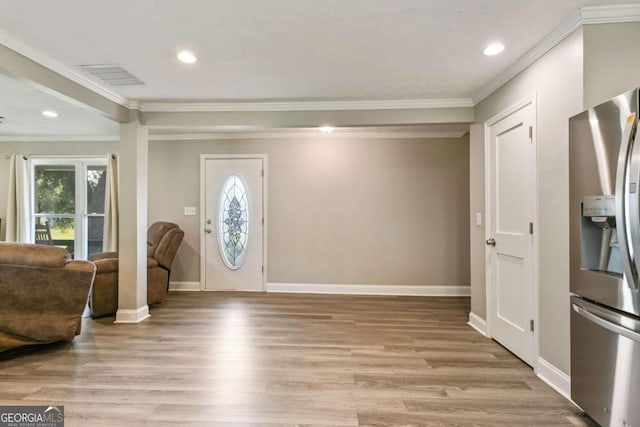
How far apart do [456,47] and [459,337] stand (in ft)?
8.38

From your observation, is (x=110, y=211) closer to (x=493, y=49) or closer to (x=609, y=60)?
(x=493, y=49)

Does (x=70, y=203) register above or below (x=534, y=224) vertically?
above

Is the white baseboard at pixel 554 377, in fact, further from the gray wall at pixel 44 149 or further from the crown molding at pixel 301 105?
the gray wall at pixel 44 149

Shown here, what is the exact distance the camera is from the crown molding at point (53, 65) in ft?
7.07

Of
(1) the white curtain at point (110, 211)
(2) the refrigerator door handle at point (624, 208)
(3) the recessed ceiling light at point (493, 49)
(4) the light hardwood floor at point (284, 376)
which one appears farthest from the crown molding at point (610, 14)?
(1) the white curtain at point (110, 211)

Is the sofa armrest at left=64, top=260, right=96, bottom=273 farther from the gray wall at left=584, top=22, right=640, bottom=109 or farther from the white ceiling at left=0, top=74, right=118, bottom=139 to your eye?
the gray wall at left=584, top=22, right=640, bottom=109

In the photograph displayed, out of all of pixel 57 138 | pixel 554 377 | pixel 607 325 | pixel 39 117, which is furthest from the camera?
pixel 57 138

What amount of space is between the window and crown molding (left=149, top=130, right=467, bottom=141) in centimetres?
133

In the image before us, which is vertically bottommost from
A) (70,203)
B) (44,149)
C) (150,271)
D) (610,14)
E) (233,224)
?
(150,271)

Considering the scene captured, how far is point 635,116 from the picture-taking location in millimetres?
1421

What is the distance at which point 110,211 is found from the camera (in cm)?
473

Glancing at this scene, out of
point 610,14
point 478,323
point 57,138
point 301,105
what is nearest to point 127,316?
point 301,105

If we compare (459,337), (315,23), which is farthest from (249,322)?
(315,23)

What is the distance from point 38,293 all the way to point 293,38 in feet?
9.36
